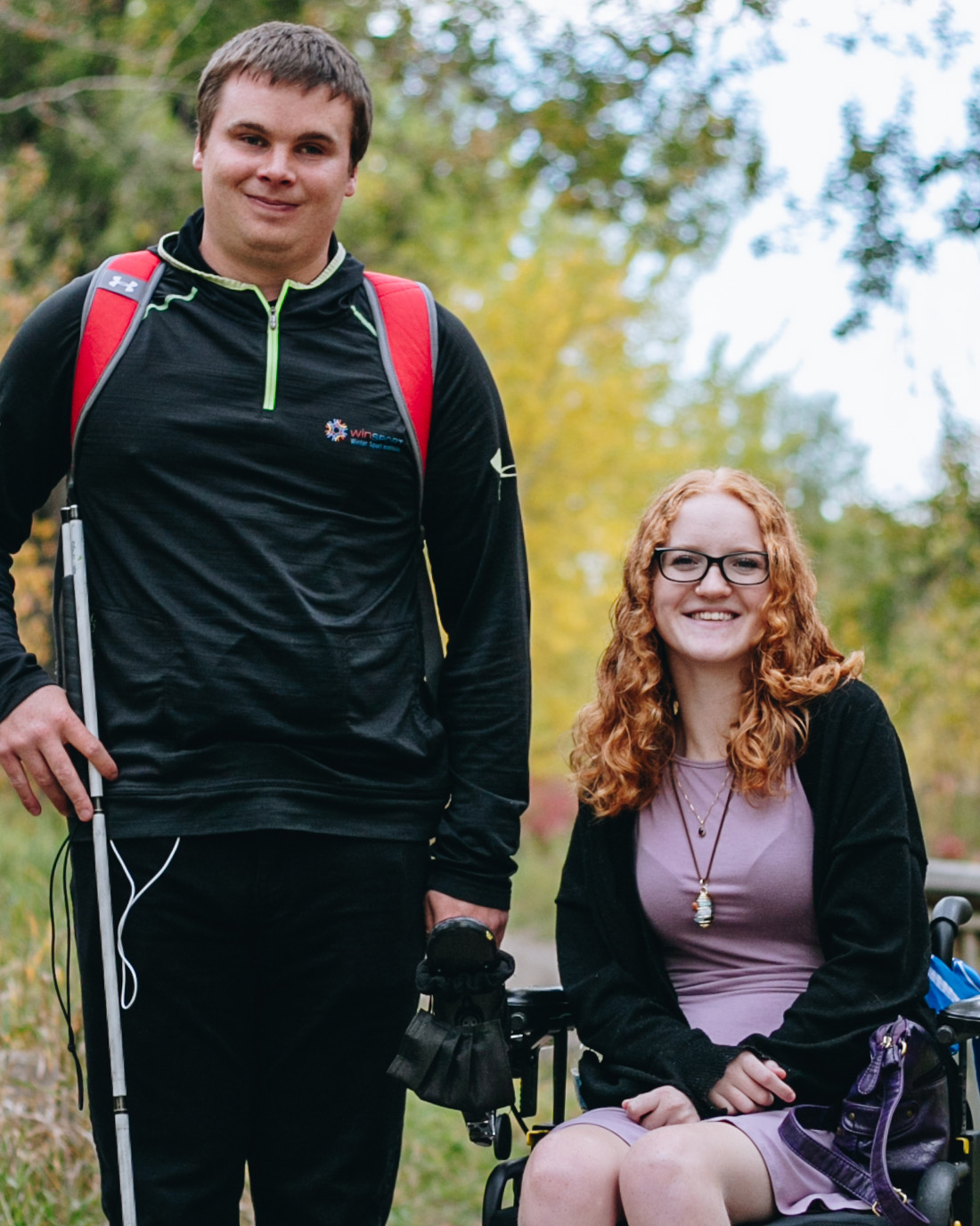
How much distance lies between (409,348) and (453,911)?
93cm

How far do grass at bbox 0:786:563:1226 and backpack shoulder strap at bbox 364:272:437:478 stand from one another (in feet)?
7.32

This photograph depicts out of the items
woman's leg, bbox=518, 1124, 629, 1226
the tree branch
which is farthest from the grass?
the tree branch

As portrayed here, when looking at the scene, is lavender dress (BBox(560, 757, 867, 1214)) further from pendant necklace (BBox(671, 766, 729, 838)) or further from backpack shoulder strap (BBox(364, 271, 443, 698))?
backpack shoulder strap (BBox(364, 271, 443, 698))

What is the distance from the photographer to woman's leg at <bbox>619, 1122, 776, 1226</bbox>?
87.0 inches

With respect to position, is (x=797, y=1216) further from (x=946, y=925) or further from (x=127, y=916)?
(x=127, y=916)

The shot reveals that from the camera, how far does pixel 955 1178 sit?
2.37 meters

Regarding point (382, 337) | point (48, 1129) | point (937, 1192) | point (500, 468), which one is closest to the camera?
point (937, 1192)

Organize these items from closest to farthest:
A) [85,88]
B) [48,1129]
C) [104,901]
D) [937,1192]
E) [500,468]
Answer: [104,901] → [937,1192] → [500,468] → [48,1129] → [85,88]

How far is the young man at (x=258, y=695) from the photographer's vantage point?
2.24m

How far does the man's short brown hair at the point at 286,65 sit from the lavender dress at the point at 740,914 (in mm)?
1394

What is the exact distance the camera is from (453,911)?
2.39 metres

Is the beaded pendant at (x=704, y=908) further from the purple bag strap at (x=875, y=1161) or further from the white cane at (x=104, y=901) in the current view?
the white cane at (x=104, y=901)

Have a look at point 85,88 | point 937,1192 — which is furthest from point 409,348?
point 85,88

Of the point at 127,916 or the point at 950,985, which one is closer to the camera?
the point at 127,916
